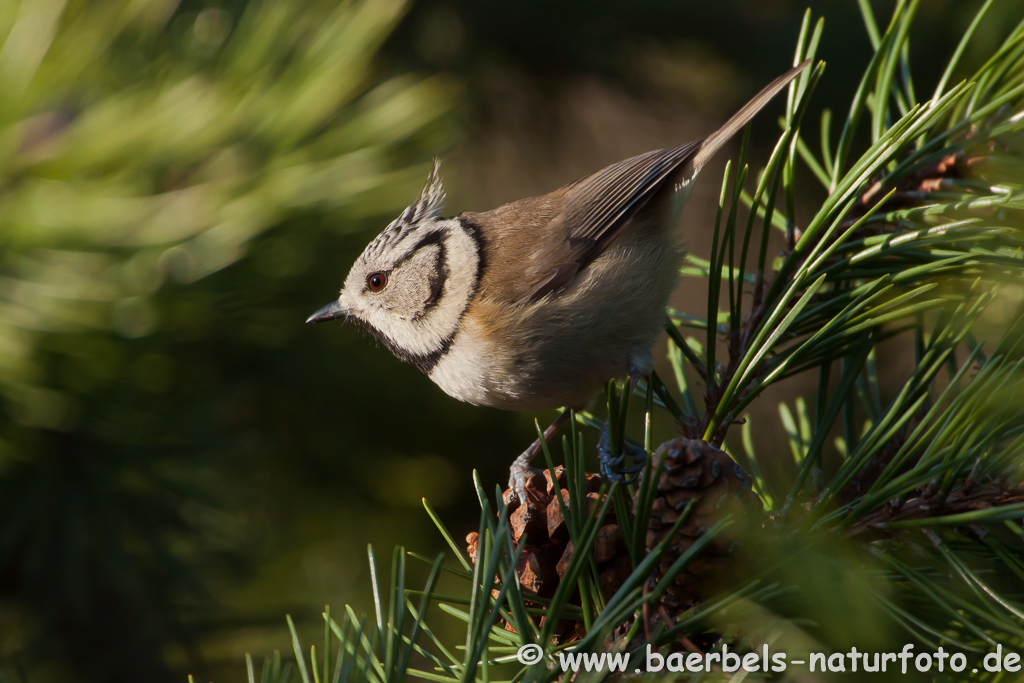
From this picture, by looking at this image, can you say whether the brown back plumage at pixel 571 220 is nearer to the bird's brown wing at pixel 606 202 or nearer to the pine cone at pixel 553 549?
the bird's brown wing at pixel 606 202

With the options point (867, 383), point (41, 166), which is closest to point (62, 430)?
point (41, 166)

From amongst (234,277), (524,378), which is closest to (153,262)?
(234,277)

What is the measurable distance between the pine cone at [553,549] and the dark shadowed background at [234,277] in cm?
90

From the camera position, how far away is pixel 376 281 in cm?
223

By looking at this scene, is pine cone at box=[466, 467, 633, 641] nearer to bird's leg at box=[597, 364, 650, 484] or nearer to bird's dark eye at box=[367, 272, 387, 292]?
bird's leg at box=[597, 364, 650, 484]

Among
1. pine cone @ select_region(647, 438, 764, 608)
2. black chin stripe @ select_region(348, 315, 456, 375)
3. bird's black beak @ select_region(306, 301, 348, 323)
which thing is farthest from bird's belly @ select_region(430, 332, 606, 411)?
pine cone @ select_region(647, 438, 764, 608)

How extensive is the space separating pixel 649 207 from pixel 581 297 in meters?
0.50

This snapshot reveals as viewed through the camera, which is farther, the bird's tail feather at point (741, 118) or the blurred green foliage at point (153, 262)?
the bird's tail feather at point (741, 118)

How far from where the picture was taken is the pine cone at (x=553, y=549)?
3.41 feet

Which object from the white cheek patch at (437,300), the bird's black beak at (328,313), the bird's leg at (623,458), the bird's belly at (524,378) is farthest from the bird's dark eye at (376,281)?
the bird's leg at (623,458)

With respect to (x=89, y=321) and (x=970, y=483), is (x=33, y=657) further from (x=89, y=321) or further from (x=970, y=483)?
(x=970, y=483)

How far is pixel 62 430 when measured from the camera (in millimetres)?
1766

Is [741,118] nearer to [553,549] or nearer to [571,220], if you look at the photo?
[571,220]

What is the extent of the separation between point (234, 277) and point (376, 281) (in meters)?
0.58
